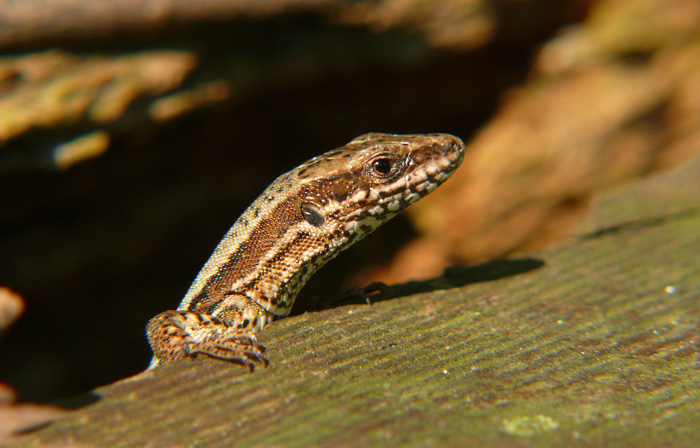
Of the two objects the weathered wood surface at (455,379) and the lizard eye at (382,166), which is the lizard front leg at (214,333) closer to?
the weathered wood surface at (455,379)

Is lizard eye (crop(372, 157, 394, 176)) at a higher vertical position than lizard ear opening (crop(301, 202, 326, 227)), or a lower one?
higher

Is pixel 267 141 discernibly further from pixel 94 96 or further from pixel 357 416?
pixel 357 416

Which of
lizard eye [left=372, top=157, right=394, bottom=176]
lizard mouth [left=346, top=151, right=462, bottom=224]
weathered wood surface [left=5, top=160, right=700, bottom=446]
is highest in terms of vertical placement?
lizard eye [left=372, top=157, right=394, bottom=176]

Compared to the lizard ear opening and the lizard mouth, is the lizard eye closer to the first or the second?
the lizard mouth

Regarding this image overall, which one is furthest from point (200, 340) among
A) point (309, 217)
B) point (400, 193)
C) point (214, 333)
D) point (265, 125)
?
point (265, 125)

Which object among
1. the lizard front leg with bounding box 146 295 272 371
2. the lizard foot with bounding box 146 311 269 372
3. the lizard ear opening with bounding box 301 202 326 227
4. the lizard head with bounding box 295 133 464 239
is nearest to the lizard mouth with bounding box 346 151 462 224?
the lizard head with bounding box 295 133 464 239

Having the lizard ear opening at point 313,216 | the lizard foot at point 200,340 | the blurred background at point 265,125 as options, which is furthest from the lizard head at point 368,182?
the lizard foot at point 200,340

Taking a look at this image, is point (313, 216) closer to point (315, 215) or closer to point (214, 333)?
point (315, 215)
